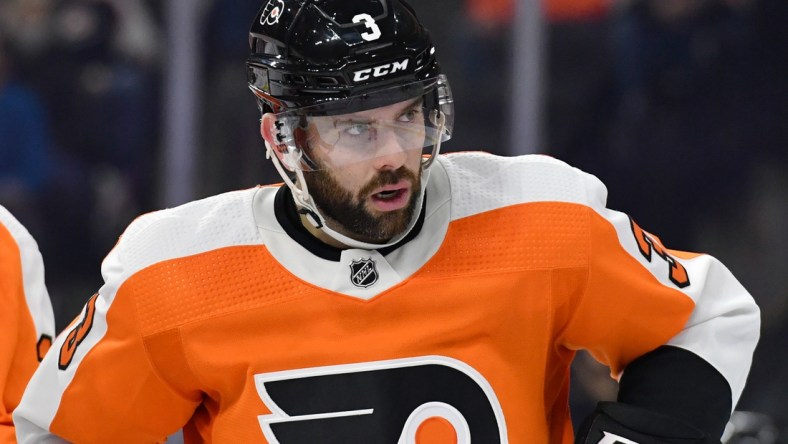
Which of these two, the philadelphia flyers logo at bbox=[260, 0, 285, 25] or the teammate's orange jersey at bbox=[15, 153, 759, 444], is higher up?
the philadelphia flyers logo at bbox=[260, 0, 285, 25]

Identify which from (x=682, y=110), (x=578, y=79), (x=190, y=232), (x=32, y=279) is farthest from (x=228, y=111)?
(x=190, y=232)

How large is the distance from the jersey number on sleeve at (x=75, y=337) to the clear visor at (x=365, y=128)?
368 mm

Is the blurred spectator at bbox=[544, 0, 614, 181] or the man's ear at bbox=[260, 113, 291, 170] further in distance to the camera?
the blurred spectator at bbox=[544, 0, 614, 181]

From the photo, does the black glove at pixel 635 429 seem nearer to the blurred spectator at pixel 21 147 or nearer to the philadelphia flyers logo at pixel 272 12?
the philadelphia flyers logo at pixel 272 12

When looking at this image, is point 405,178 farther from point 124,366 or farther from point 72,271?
point 72,271

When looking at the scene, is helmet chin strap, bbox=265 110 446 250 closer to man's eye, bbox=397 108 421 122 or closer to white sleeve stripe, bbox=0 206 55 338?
man's eye, bbox=397 108 421 122

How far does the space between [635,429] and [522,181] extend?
390mm

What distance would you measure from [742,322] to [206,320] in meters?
0.77

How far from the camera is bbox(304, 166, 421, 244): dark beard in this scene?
170 centimetres

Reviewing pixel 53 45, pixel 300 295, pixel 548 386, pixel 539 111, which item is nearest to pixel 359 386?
pixel 300 295

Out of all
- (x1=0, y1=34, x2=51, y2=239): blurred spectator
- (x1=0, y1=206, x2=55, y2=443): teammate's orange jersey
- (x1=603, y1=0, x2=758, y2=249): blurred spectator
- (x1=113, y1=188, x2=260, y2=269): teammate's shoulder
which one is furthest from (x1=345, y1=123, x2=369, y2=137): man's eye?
(x1=0, y1=34, x2=51, y2=239): blurred spectator

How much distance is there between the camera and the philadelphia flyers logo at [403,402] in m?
1.73

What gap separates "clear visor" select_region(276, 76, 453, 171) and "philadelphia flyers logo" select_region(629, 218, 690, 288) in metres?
0.32

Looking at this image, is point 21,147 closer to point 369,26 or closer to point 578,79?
point 578,79
